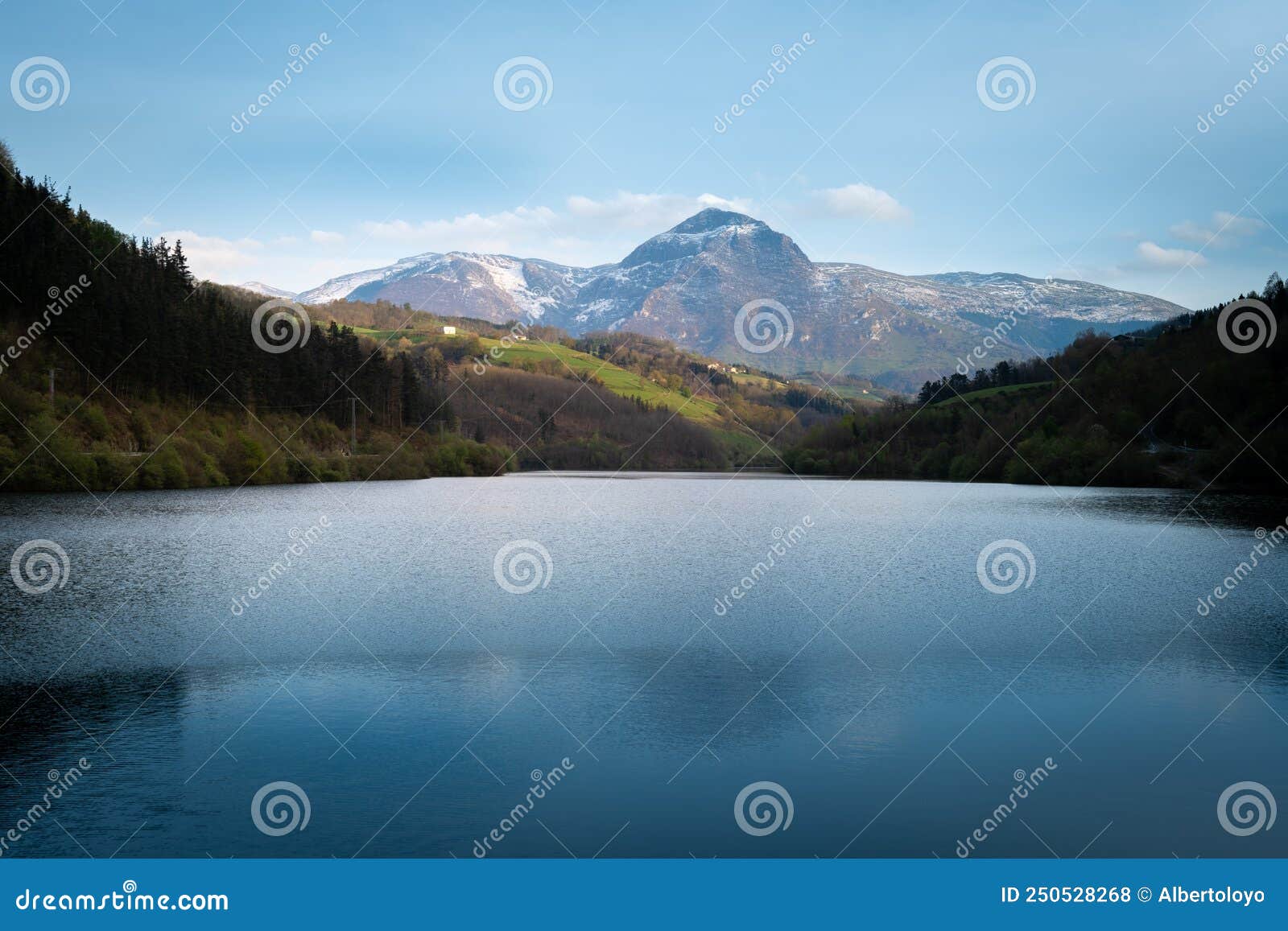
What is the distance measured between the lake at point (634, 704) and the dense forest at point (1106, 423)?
217 feet

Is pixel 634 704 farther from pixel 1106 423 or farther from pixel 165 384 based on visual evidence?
pixel 1106 423

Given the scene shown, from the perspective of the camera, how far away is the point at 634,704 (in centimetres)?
1716

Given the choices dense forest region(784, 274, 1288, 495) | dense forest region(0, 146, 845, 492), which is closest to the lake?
dense forest region(0, 146, 845, 492)

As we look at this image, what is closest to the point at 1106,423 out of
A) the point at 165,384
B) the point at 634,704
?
the point at 165,384

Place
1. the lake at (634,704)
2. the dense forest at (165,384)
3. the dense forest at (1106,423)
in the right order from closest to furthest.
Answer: the lake at (634,704)
the dense forest at (165,384)
the dense forest at (1106,423)

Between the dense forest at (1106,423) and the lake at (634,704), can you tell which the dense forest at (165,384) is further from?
the dense forest at (1106,423)

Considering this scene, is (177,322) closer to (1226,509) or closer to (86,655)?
(86,655)

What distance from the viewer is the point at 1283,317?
329 feet

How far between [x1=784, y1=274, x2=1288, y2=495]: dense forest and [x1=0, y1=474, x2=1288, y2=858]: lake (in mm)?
66129

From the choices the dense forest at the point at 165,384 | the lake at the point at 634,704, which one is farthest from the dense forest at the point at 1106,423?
the lake at the point at 634,704

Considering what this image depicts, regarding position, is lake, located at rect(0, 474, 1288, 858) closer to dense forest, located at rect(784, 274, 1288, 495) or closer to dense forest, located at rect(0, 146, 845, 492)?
dense forest, located at rect(0, 146, 845, 492)

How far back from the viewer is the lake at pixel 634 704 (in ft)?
39.9

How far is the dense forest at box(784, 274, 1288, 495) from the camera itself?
9231 centimetres

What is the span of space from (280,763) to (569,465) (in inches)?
6752
